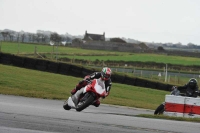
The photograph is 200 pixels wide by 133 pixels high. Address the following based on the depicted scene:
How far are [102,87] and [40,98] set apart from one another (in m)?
5.81

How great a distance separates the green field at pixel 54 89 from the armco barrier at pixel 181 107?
4640 mm

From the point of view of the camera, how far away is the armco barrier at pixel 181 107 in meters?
14.7

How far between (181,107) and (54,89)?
833cm

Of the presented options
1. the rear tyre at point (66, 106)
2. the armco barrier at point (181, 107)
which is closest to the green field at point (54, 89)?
the armco barrier at point (181, 107)

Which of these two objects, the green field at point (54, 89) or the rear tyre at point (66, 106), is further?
the green field at point (54, 89)

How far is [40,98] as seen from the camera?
58.9 feet

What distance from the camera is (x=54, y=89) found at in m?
21.7

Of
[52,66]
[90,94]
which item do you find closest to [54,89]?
[52,66]

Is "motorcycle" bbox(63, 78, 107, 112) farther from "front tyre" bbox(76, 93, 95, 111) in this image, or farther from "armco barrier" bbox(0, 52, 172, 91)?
"armco barrier" bbox(0, 52, 172, 91)

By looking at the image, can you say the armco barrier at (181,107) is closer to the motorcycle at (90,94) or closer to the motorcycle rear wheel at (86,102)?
the motorcycle at (90,94)

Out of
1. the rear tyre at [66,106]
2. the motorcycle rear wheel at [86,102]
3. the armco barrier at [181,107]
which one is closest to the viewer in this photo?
the motorcycle rear wheel at [86,102]

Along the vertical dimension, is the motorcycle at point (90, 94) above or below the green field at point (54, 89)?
above

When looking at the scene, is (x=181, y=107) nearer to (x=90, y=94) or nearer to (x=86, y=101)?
(x=90, y=94)

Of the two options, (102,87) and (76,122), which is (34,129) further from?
(102,87)
